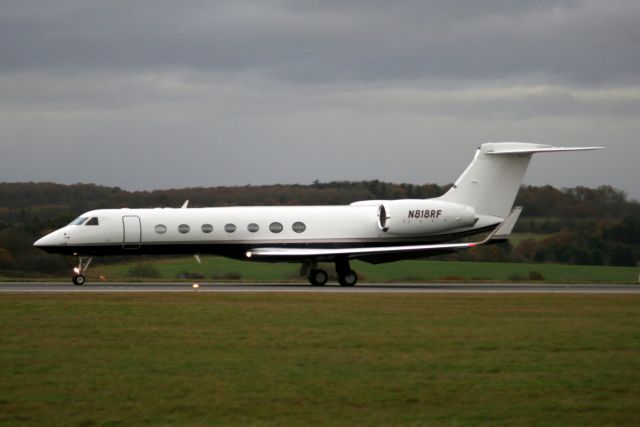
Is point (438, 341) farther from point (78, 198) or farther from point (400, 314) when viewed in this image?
point (78, 198)

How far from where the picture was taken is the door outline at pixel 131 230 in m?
31.9

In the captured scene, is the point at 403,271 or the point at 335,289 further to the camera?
the point at 403,271

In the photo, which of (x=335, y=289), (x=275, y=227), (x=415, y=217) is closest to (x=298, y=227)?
(x=275, y=227)

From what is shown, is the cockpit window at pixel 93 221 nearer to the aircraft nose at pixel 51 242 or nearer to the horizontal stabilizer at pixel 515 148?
the aircraft nose at pixel 51 242

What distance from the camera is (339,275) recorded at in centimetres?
3278

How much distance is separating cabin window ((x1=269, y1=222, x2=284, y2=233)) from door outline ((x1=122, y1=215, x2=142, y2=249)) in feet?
13.2

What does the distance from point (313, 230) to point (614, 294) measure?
9369 millimetres

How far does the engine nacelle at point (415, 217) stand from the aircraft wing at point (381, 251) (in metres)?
0.69

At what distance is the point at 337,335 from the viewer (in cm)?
1728

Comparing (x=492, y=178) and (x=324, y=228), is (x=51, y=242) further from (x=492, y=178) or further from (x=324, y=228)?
(x=492, y=178)

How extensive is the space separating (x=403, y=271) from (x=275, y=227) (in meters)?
10.5

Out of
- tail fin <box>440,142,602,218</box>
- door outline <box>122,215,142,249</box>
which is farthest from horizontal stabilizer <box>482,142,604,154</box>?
door outline <box>122,215,142,249</box>

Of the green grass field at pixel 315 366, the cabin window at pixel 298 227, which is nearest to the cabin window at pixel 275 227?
the cabin window at pixel 298 227

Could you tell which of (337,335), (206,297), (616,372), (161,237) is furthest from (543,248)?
(616,372)
